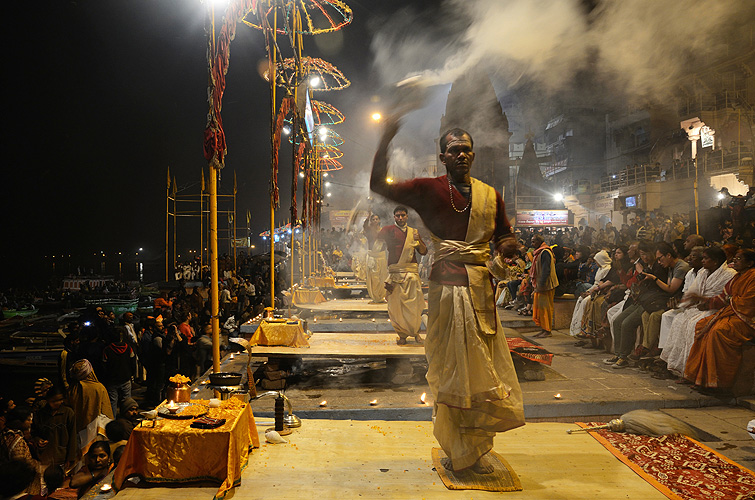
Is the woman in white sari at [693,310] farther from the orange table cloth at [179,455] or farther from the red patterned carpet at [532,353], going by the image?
the orange table cloth at [179,455]

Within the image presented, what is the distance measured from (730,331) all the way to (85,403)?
8.55 metres

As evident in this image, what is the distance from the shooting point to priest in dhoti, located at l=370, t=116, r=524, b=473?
3461 mm

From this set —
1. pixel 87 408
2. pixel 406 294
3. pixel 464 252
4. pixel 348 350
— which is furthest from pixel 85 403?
pixel 464 252

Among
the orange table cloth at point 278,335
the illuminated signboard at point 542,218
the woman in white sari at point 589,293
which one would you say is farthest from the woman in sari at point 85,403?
the illuminated signboard at point 542,218

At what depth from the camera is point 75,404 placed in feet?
19.8

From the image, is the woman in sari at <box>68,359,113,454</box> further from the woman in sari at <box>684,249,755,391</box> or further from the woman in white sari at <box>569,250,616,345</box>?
the woman in white sari at <box>569,250,616,345</box>

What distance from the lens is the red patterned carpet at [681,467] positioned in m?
3.48

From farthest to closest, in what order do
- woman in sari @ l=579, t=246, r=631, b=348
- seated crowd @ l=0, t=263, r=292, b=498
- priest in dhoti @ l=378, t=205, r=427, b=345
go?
woman in sari @ l=579, t=246, r=631, b=348 → priest in dhoti @ l=378, t=205, r=427, b=345 → seated crowd @ l=0, t=263, r=292, b=498

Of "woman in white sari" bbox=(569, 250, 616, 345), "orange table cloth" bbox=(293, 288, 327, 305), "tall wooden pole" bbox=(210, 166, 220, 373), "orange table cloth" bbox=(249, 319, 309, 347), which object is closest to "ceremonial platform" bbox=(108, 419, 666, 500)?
"tall wooden pole" bbox=(210, 166, 220, 373)

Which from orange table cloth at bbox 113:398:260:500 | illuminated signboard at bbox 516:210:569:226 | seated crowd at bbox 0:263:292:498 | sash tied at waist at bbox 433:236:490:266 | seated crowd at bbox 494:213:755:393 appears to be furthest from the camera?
illuminated signboard at bbox 516:210:569:226

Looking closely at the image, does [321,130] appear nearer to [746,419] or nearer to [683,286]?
[683,286]

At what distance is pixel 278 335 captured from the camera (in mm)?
7895

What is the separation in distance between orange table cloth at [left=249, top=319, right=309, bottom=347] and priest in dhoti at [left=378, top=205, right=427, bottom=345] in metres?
1.65

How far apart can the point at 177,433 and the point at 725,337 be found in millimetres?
6720
